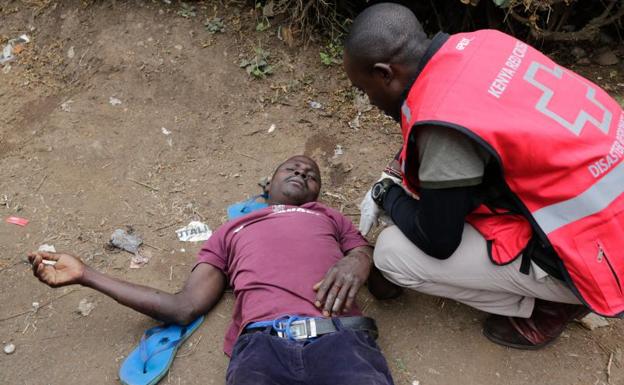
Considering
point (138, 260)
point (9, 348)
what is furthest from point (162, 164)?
point (9, 348)

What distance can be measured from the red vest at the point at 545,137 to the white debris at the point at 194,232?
5.86ft

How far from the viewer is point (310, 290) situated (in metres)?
2.52

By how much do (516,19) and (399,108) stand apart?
7.73ft

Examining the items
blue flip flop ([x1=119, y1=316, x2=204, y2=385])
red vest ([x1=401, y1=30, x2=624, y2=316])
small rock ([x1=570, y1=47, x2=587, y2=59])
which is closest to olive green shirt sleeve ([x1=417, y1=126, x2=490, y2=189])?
red vest ([x1=401, y1=30, x2=624, y2=316])

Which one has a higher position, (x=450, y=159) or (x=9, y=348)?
(x=450, y=159)

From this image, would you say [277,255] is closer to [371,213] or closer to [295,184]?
[371,213]

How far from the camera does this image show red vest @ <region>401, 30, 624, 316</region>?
5.98 feet

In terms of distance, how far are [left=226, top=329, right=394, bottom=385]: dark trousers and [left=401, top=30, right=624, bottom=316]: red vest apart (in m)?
0.83

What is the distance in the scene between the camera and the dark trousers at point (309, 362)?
7.01 ft

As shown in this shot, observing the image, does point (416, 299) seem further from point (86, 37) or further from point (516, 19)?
point (86, 37)

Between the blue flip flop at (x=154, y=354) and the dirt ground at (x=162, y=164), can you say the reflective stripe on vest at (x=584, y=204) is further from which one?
the blue flip flop at (x=154, y=354)

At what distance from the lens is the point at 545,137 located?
183 cm

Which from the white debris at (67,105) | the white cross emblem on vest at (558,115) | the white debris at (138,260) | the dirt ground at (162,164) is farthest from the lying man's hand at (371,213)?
the white debris at (67,105)

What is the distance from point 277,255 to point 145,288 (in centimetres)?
73
